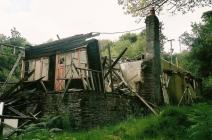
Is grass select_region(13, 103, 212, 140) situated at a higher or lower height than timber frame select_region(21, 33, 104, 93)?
lower

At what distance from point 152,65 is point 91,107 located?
5.47m

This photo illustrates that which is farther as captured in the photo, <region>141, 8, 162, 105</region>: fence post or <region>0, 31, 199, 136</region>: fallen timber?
<region>141, 8, 162, 105</region>: fence post

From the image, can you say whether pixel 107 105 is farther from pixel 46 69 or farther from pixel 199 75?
pixel 199 75

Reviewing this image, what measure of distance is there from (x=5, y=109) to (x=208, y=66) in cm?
2280

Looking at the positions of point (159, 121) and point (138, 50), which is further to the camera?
point (138, 50)

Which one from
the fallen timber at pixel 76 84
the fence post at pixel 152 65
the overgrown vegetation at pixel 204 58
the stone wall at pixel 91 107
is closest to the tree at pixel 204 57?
the overgrown vegetation at pixel 204 58

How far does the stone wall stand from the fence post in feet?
4.66

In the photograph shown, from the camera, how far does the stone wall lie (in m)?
15.5

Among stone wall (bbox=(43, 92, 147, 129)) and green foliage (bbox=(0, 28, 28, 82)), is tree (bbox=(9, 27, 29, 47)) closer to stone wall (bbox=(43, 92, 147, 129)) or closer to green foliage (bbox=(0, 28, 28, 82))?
green foliage (bbox=(0, 28, 28, 82))

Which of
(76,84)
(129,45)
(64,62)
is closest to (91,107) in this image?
(76,84)

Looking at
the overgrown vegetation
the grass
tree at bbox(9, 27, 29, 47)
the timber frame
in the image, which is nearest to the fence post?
the timber frame

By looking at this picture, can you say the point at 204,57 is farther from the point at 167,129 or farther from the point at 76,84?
the point at 167,129

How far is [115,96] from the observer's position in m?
17.2

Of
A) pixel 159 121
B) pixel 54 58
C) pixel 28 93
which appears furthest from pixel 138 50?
pixel 159 121
